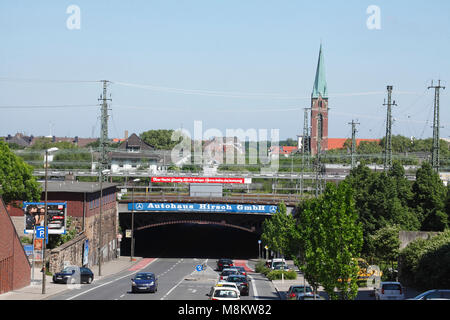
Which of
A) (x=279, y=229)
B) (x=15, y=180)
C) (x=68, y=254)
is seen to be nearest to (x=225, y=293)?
(x=68, y=254)

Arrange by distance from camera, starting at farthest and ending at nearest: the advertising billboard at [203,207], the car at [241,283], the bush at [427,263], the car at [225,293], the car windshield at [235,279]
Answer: the advertising billboard at [203,207] < the car windshield at [235,279] < the car at [241,283] < the bush at [427,263] < the car at [225,293]

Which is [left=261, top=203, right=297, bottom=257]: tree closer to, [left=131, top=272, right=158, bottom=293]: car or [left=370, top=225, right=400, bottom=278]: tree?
[left=370, top=225, right=400, bottom=278]: tree

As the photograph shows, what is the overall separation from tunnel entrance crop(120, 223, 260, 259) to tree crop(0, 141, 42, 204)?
2987 cm

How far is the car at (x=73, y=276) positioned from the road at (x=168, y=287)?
69 centimetres

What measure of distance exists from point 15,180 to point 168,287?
65.9ft

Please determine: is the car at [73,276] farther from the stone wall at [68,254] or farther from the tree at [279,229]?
the tree at [279,229]

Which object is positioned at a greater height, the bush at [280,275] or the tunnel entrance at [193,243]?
the bush at [280,275]

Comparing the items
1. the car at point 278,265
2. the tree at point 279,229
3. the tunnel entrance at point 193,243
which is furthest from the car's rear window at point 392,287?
the tunnel entrance at point 193,243

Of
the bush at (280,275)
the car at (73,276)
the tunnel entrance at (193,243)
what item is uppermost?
the car at (73,276)

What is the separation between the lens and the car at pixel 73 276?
4588cm

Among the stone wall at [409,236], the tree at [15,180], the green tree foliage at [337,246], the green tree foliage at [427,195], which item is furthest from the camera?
the green tree foliage at [427,195]

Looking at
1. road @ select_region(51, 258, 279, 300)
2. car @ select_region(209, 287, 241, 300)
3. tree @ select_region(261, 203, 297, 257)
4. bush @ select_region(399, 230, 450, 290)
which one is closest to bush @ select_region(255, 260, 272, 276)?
road @ select_region(51, 258, 279, 300)

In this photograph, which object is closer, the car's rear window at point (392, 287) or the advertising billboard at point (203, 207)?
the car's rear window at point (392, 287)
